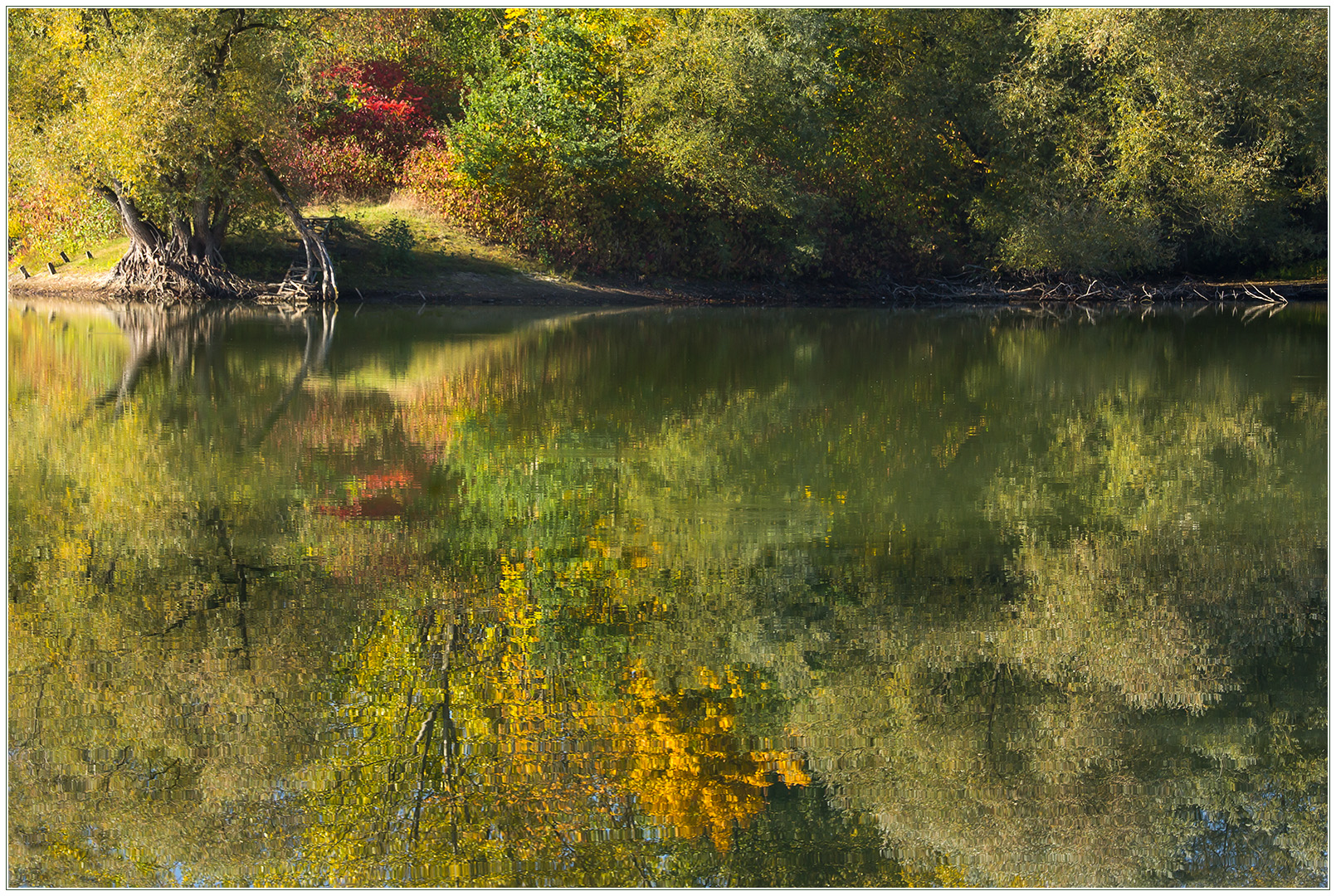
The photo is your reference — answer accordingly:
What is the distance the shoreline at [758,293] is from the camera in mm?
30641

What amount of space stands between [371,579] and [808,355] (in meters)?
14.0

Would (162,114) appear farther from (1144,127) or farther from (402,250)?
(1144,127)

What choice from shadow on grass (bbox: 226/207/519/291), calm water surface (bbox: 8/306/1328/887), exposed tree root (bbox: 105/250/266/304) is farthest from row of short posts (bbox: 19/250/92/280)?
calm water surface (bbox: 8/306/1328/887)

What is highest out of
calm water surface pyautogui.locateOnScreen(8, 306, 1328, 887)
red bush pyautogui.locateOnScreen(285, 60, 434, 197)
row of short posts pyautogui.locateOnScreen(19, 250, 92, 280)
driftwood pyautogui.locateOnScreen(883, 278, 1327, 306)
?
red bush pyautogui.locateOnScreen(285, 60, 434, 197)

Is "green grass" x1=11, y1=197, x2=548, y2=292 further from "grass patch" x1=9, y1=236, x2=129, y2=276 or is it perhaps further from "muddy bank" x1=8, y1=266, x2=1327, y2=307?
"muddy bank" x1=8, y1=266, x2=1327, y2=307

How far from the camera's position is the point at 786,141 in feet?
107

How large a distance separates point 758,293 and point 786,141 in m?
4.40

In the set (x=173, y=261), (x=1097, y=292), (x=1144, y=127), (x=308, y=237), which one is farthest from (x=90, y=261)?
(x=1144, y=127)

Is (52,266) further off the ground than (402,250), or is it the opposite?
(402,250)

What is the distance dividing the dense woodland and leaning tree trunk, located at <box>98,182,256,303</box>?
0.07 metres

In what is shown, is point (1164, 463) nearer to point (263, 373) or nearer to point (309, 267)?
point (263, 373)

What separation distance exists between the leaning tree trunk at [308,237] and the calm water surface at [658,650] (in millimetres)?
15636

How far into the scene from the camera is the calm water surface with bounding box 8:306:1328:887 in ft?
15.7

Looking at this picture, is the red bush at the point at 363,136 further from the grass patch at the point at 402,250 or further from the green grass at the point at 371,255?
the green grass at the point at 371,255
